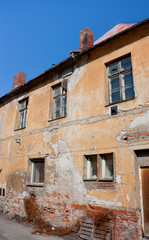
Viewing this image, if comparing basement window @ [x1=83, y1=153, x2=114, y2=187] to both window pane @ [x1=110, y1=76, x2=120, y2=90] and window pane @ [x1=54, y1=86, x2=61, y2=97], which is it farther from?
window pane @ [x1=54, y1=86, x2=61, y2=97]

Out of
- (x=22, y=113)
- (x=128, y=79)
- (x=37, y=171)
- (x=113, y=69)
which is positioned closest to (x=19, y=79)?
(x=22, y=113)

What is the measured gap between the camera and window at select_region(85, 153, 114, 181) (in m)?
5.85

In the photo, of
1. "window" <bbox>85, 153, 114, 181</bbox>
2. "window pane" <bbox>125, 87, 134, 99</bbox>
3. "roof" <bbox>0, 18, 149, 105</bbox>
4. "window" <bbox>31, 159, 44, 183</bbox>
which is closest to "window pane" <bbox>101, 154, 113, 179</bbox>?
"window" <bbox>85, 153, 114, 181</bbox>

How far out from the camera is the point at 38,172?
8.26 meters

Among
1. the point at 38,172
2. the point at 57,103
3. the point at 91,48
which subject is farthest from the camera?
the point at 57,103

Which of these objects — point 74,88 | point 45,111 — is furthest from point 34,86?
point 74,88

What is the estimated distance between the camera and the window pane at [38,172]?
316 inches

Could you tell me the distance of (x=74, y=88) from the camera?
759 cm

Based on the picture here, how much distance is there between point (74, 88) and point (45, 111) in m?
1.94

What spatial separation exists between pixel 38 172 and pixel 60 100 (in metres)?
3.36

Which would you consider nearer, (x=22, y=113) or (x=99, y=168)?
(x=99, y=168)

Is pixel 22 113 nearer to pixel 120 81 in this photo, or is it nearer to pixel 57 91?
pixel 57 91

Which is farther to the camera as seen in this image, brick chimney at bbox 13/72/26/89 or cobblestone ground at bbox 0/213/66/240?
brick chimney at bbox 13/72/26/89

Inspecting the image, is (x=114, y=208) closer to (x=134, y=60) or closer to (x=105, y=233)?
(x=105, y=233)
